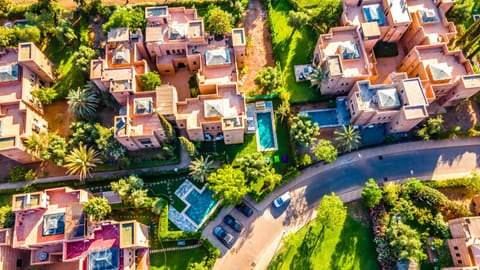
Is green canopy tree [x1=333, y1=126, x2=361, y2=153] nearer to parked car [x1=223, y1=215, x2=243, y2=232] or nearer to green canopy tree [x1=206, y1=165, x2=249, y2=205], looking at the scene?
green canopy tree [x1=206, y1=165, x2=249, y2=205]

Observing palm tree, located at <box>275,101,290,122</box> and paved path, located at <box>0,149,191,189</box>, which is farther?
palm tree, located at <box>275,101,290,122</box>

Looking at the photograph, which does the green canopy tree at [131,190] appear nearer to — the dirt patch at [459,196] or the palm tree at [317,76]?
the palm tree at [317,76]

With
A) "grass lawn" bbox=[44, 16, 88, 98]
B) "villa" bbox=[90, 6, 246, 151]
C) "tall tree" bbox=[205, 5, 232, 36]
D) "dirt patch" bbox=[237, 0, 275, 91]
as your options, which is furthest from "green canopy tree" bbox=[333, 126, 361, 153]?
"grass lawn" bbox=[44, 16, 88, 98]

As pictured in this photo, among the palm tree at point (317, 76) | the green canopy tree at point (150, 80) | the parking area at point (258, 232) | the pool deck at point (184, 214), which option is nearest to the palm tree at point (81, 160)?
the green canopy tree at point (150, 80)

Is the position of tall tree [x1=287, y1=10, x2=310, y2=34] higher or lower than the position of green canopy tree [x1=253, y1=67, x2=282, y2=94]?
higher

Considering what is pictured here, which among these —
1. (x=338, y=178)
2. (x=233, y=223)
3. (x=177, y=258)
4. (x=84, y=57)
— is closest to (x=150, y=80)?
(x=84, y=57)

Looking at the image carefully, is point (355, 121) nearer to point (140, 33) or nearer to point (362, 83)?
point (362, 83)

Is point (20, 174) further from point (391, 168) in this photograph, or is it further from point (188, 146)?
point (391, 168)
